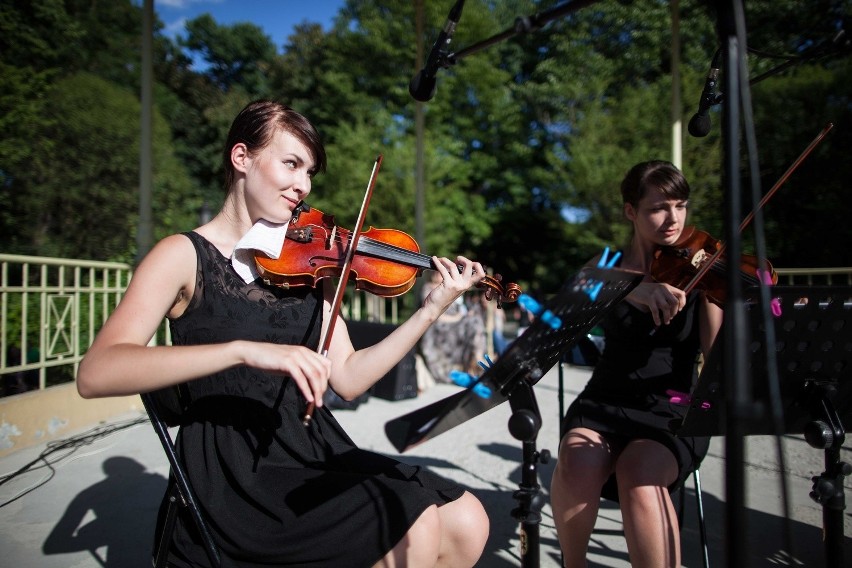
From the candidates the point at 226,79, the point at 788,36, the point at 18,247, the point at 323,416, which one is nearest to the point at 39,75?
the point at 18,247

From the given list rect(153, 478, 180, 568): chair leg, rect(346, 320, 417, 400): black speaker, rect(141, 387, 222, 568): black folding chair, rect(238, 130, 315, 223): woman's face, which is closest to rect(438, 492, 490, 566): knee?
rect(141, 387, 222, 568): black folding chair

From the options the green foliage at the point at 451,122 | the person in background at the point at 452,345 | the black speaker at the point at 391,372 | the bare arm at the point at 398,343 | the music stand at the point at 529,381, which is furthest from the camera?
the green foliage at the point at 451,122

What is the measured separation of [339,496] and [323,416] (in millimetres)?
319

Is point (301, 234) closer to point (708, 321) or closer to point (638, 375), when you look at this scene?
point (638, 375)

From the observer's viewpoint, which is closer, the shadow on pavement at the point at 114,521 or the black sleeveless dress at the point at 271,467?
the black sleeveless dress at the point at 271,467

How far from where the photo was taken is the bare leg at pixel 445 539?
110 cm

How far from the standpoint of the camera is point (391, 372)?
4961 mm

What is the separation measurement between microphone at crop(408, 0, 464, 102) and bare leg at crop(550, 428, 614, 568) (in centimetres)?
122

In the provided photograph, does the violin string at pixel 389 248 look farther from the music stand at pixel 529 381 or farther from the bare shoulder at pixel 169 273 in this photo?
the music stand at pixel 529 381

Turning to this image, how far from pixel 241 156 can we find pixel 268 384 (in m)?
0.62

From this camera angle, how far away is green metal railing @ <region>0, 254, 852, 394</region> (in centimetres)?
344

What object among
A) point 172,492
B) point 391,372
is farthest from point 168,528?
point 391,372

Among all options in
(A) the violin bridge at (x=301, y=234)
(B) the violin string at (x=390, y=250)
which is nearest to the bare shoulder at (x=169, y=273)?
(A) the violin bridge at (x=301, y=234)

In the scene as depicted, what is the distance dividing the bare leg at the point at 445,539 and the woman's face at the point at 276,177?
871 millimetres
